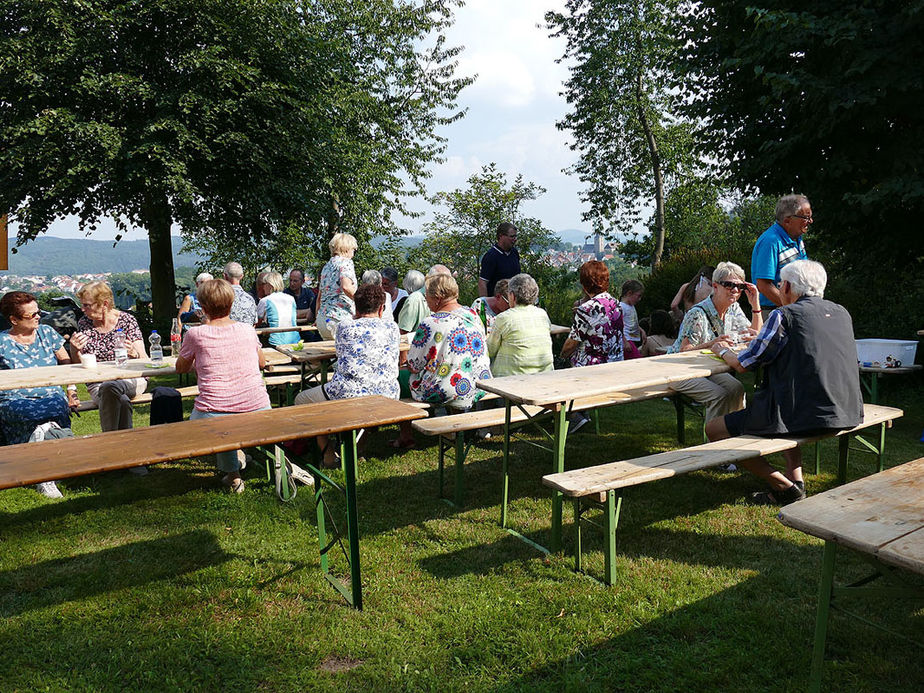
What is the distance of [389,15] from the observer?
21.0 m

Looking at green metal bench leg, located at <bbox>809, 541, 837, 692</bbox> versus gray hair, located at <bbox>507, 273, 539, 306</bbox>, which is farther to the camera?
gray hair, located at <bbox>507, 273, 539, 306</bbox>

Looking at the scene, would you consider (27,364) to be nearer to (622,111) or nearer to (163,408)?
(163,408)

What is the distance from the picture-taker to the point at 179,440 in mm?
2697

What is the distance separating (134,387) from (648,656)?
452 centimetres

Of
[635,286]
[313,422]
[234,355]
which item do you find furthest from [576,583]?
[635,286]

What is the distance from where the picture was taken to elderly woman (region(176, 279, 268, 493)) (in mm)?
4234

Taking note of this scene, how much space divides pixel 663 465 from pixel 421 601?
1404 millimetres

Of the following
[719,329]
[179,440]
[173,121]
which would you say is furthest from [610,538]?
[173,121]

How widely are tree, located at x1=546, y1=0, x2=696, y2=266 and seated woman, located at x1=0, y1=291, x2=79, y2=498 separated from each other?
63.7ft

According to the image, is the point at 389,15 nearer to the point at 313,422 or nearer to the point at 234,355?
the point at 234,355

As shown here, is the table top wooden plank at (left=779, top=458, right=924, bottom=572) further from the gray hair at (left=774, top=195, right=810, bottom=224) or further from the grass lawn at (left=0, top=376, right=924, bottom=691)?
the gray hair at (left=774, top=195, right=810, bottom=224)

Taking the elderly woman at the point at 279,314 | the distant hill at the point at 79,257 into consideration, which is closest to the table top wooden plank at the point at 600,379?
the elderly woman at the point at 279,314

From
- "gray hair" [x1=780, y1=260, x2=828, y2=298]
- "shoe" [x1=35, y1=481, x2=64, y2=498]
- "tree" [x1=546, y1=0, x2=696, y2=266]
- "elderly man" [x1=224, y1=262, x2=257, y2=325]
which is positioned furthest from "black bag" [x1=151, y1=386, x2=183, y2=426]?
"tree" [x1=546, y1=0, x2=696, y2=266]

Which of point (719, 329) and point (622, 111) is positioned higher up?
point (622, 111)
